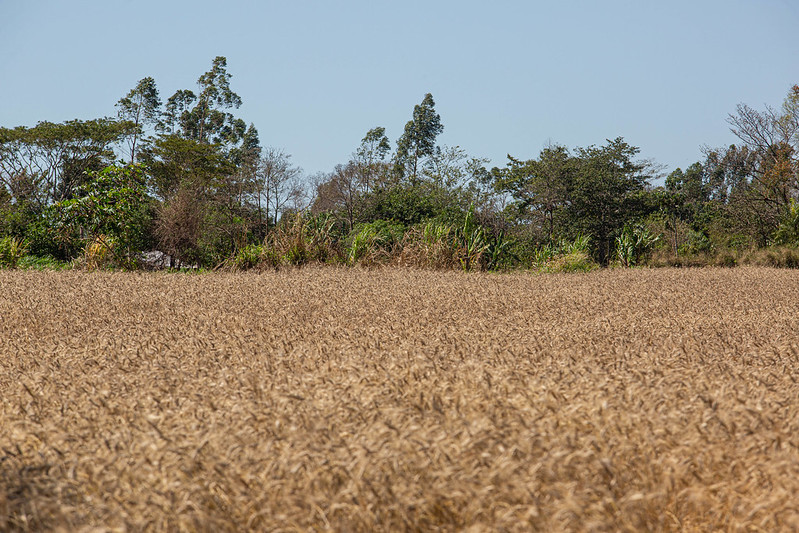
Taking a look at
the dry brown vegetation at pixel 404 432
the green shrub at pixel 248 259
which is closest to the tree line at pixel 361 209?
the green shrub at pixel 248 259

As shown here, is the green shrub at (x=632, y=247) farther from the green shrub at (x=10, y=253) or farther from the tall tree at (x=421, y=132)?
the tall tree at (x=421, y=132)

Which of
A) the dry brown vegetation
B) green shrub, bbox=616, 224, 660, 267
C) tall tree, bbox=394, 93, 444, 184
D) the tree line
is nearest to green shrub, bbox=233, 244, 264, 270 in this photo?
the tree line

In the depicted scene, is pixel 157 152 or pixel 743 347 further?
pixel 157 152

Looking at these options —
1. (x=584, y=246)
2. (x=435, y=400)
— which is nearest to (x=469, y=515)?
(x=435, y=400)

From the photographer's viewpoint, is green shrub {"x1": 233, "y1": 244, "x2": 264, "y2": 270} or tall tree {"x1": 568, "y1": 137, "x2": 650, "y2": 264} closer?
green shrub {"x1": 233, "y1": 244, "x2": 264, "y2": 270}

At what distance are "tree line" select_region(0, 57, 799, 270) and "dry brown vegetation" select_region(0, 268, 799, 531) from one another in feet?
28.6

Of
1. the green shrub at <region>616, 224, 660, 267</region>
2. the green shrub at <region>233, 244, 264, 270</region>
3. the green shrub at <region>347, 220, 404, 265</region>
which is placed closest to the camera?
the green shrub at <region>233, 244, 264, 270</region>

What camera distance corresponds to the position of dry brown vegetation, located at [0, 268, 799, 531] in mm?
1538

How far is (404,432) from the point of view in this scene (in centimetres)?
174

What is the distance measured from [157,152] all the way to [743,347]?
102 ft

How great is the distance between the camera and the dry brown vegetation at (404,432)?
5.05 feet

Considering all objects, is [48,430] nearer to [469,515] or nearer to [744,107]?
[469,515]

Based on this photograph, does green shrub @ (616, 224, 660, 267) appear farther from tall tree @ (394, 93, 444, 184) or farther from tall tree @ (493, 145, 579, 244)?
tall tree @ (394, 93, 444, 184)

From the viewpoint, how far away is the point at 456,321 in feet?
14.6
